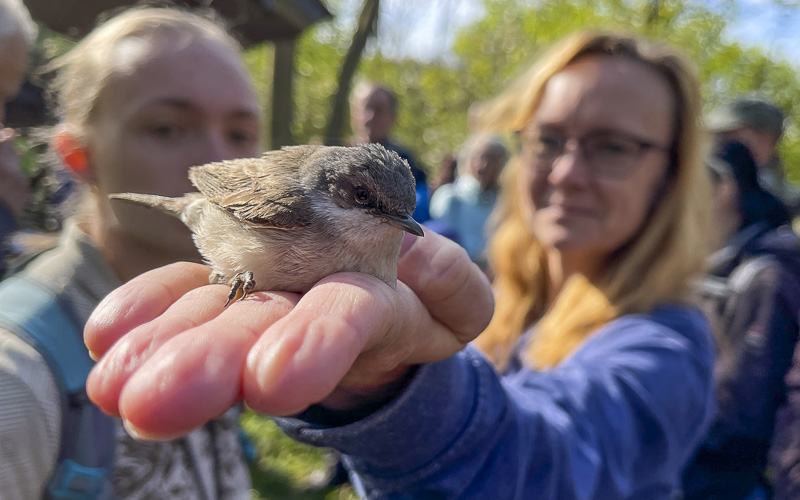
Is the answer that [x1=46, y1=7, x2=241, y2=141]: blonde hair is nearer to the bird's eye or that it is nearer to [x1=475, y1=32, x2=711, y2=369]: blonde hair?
the bird's eye

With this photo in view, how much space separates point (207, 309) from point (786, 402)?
11.9 ft

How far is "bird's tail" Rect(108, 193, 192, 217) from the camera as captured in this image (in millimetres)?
2330

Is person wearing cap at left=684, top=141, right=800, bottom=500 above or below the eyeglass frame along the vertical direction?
below

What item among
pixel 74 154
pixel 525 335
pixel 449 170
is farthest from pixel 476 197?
pixel 74 154

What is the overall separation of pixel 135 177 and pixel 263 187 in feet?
2.56

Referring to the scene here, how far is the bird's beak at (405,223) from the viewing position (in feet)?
6.02

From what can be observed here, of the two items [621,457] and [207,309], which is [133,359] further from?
[621,457]

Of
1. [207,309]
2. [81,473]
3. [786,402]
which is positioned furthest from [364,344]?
[786,402]

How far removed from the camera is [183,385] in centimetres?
102

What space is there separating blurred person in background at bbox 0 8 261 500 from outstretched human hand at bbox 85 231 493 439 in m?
0.69

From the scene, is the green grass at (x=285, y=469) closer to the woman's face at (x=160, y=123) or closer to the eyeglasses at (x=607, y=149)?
the woman's face at (x=160, y=123)

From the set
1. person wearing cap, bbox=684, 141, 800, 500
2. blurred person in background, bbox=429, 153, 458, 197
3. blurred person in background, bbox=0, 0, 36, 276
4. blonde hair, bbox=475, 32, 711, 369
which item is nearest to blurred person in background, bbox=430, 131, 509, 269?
blurred person in background, bbox=429, 153, 458, 197

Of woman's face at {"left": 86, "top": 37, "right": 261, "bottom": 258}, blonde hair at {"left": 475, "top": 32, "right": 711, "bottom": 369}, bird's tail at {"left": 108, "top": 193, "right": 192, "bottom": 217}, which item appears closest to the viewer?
bird's tail at {"left": 108, "top": 193, "right": 192, "bottom": 217}

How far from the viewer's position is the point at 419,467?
68.4 inches
